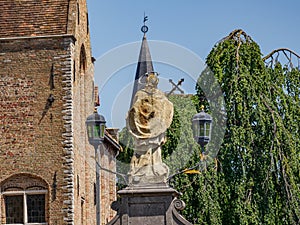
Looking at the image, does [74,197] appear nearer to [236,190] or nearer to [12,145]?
[12,145]

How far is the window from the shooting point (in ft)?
81.8

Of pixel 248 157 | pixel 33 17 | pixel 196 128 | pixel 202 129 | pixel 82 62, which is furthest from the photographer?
pixel 82 62

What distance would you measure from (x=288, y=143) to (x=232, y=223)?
2800mm

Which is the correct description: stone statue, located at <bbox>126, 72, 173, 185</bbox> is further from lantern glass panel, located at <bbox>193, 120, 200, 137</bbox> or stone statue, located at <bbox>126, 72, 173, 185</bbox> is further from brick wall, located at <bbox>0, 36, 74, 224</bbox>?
brick wall, located at <bbox>0, 36, 74, 224</bbox>

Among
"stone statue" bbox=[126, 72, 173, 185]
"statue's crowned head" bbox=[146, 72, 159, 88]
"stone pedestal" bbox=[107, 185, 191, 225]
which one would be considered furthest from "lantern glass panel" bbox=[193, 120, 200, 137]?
"stone pedestal" bbox=[107, 185, 191, 225]

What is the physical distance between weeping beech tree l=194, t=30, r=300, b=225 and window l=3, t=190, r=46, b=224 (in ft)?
15.4

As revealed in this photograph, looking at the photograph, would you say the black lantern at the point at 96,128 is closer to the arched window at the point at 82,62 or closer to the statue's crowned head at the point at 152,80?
the statue's crowned head at the point at 152,80

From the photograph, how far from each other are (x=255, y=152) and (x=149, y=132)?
8992mm

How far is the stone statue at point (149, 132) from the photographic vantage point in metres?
15.5

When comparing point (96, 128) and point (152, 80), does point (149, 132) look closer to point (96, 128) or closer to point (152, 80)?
point (152, 80)

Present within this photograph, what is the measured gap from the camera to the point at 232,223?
933 inches

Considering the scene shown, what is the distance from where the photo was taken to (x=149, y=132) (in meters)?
15.8

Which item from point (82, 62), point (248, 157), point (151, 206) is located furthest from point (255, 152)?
point (151, 206)

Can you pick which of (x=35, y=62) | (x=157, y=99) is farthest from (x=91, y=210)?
(x=157, y=99)
